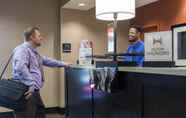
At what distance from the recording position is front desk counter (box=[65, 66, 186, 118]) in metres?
1.35

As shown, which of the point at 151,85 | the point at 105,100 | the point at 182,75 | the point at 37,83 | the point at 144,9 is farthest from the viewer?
the point at 144,9

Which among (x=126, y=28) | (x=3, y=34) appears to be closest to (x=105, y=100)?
(x=3, y=34)

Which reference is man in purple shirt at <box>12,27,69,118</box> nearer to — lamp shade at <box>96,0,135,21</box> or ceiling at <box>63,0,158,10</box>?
lamp shade at <box>96,0,135,21</box>

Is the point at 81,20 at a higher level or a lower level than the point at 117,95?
higher

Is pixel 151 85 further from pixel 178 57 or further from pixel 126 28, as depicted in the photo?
pixel 126 28

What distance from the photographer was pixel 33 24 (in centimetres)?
502

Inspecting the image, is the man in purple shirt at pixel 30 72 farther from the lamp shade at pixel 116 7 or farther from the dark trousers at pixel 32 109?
the lamp shade at pixel 116 7

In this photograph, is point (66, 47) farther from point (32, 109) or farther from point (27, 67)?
point (32, 109)

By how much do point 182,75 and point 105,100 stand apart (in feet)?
3.01

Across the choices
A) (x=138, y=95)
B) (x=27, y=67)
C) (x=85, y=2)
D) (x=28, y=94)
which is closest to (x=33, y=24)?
(x=85, y=2)

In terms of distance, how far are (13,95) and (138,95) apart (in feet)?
4.59

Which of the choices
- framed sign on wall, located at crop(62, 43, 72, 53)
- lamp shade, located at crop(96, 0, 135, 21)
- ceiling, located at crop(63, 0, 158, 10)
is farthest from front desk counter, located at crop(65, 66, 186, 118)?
framed sign on wall, located at crop(62, 43, 72, 53)

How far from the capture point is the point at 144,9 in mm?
5793

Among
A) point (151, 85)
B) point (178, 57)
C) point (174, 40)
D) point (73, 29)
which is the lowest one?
point (151, 85)
